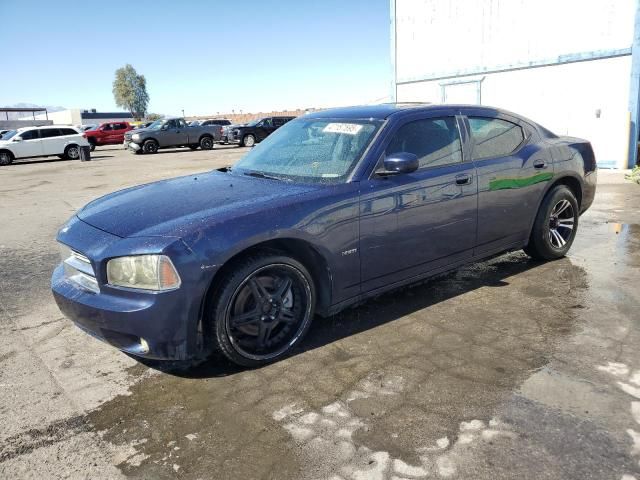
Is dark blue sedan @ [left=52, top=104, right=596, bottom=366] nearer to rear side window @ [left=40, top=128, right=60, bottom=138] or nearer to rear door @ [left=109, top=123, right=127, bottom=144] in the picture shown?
rear side window @ [left=40, top=128, right=60, bottom=138]

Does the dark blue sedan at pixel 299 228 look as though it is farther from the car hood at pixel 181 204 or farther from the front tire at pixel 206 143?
the front tire at pixel 206 143

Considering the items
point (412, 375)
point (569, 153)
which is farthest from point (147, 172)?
point (412, 375)

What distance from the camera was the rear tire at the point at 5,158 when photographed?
22938 millimetres

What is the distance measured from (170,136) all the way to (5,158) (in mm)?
7534

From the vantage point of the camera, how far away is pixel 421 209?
12.4 ft

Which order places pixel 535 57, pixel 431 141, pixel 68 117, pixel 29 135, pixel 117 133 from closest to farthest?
pixel 431 141
pixel 535 57
pixel 29 135
pixel 117 133
pixel 68 117

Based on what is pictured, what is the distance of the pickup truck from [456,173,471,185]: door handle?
79.5 ft

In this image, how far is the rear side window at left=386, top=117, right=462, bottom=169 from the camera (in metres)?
3.86

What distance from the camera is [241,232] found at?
298cm

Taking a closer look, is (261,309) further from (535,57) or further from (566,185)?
(535,57)

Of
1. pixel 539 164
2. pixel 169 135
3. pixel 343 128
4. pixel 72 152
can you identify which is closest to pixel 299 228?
pixel 343 128

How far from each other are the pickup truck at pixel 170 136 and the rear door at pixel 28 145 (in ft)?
13.7

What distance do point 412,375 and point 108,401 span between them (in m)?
1.78

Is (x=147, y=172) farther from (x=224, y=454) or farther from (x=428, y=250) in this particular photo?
(x=224, y=454)
